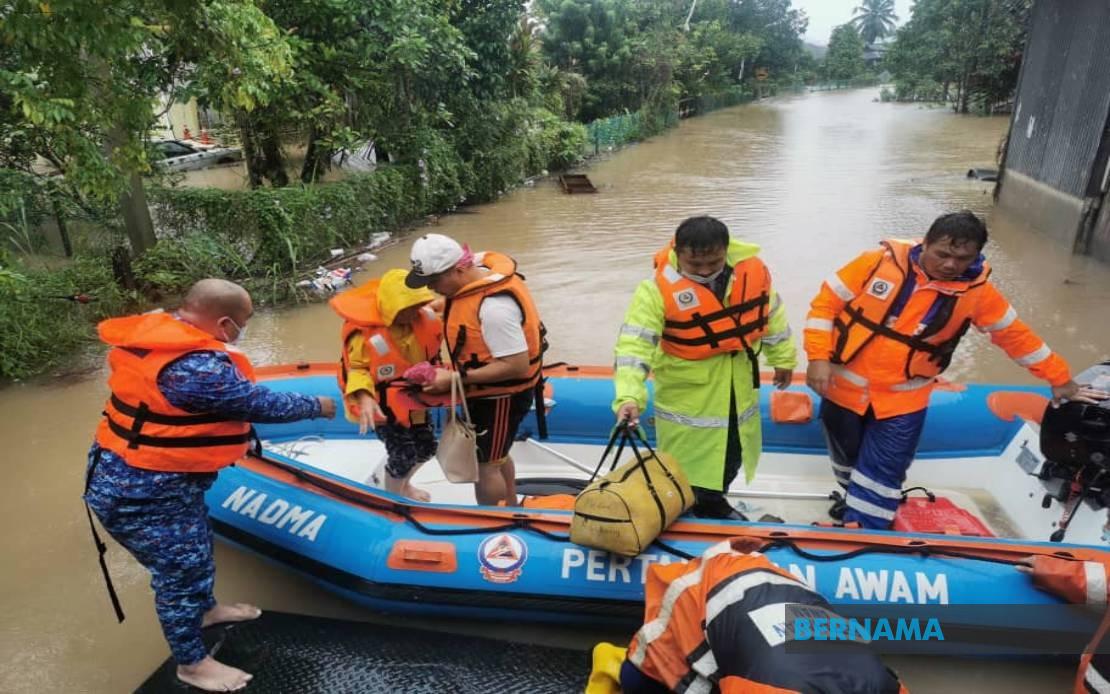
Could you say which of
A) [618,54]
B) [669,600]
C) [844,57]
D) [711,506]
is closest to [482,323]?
[669,600]

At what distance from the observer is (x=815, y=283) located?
743 centimetres

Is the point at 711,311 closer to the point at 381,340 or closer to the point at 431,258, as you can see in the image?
the point at 431,258

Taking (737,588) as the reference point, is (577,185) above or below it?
below

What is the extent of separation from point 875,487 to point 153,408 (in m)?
2.47

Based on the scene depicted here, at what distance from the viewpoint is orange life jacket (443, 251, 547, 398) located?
237 centimetres

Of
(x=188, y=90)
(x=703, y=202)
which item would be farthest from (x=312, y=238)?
(x=703, y=202)

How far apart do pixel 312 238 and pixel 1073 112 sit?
8879 mm

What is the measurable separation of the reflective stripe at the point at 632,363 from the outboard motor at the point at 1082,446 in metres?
1.61

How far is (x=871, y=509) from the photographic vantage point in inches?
107

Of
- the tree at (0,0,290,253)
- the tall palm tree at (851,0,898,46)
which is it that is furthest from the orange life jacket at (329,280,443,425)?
the tall palm tree at (851,0,898,46)

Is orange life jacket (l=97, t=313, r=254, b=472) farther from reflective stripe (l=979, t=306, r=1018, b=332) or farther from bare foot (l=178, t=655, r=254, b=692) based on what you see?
reflective stripe (l=979, t=306, r=1018, b=332)

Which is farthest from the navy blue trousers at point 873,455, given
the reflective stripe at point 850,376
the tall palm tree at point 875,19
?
the tall palm tree at point 875,19

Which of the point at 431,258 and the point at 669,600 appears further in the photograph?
the point at 431,258

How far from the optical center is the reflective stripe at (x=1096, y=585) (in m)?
2.21
